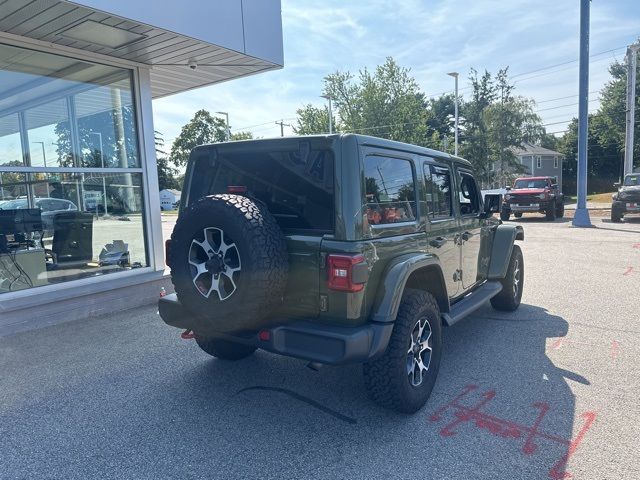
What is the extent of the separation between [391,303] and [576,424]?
4.96 ft

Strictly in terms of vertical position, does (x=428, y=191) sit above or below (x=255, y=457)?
above

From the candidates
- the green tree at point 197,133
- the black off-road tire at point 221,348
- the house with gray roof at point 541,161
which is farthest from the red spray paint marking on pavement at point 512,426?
the green tree at point 197,133

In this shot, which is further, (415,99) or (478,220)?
(415,99)

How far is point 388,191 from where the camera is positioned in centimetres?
332

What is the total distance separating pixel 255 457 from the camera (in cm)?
270

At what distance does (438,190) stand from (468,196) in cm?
102

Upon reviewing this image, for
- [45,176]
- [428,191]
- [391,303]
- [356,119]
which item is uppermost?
[356,119]

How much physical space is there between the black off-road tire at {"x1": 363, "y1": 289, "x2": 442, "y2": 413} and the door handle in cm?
62

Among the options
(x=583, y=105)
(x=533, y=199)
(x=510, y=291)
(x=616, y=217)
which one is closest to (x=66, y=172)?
(x=510, y=291)

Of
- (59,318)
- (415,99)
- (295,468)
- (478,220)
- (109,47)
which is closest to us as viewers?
(295,468)

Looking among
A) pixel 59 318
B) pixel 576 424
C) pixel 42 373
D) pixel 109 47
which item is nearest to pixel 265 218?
pixel 576 424

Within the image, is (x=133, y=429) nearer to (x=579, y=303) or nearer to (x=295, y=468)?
(x=295, y=468)

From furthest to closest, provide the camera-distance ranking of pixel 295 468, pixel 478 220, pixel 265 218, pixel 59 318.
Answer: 1. pixel 59 318
2. pixel 478 220
3. pixel 265 218
4. pixel 295 468

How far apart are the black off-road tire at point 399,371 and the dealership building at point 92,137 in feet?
14.4
